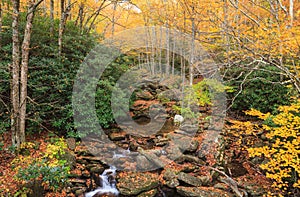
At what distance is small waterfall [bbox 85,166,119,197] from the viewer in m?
5.30

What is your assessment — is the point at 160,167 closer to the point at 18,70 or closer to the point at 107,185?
the point at 107,185

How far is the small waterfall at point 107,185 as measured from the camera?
5297 mm

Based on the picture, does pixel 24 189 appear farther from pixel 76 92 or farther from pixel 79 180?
pixel 76 92

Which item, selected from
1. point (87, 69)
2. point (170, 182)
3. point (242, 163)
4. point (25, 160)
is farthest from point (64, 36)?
point (242, 163)

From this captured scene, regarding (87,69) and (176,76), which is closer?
(87,69)

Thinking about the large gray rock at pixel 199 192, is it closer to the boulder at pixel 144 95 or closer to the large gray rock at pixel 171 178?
the large gray rock at pixel 171 178

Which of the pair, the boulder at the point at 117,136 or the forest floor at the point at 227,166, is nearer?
the forest floor at the point at 227,166

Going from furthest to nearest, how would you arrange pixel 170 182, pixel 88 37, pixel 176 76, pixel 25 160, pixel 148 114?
pixel 176 76, pixel 148 114, pixel 88 37, pixel 170 182, pixel 25 160

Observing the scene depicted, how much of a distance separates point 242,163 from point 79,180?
5.39 meters

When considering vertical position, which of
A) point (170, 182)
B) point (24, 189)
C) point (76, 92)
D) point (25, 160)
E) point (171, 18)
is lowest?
point (170, 182)

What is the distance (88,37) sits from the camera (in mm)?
8055

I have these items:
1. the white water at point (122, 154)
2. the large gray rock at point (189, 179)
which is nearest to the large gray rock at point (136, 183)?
the large gray rock at point (189, 179)

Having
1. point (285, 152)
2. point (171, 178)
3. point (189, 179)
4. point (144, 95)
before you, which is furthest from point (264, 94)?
point (144, 95)

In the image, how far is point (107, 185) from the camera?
5.63m
